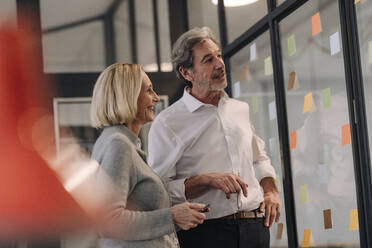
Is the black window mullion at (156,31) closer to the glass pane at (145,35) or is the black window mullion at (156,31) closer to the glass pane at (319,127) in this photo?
the glass pane at (145,35)

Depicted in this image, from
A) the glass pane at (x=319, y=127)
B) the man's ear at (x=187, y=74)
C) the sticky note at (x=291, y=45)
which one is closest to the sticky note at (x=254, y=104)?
the glass pane at (x=319, y=127)

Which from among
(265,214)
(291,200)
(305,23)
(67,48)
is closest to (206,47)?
(265,214)

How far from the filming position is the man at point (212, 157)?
5.47 ft

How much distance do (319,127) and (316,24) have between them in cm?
52

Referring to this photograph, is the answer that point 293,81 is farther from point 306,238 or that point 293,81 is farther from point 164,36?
point 164,36

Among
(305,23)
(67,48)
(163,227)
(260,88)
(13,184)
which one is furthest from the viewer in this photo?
(67,48)

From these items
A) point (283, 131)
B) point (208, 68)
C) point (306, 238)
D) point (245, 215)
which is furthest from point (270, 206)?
point (283, 131)

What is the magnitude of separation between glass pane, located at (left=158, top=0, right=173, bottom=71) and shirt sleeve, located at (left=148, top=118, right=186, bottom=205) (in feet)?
7.60

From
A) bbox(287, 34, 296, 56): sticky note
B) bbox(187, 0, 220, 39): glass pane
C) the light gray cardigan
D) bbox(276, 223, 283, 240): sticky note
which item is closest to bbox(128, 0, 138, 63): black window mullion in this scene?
bbox(187, 0, 220, 39): glass pane

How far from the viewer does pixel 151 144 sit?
5.84 feet

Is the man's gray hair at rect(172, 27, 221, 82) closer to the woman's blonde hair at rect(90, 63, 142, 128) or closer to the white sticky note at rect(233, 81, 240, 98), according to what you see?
the woman's blonde hair at rect(90, 63, 142, 128)

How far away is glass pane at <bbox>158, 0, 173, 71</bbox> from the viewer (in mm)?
4078

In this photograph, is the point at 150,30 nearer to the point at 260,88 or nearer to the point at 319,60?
the point at 260,88

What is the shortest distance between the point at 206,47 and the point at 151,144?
1.35 feet
